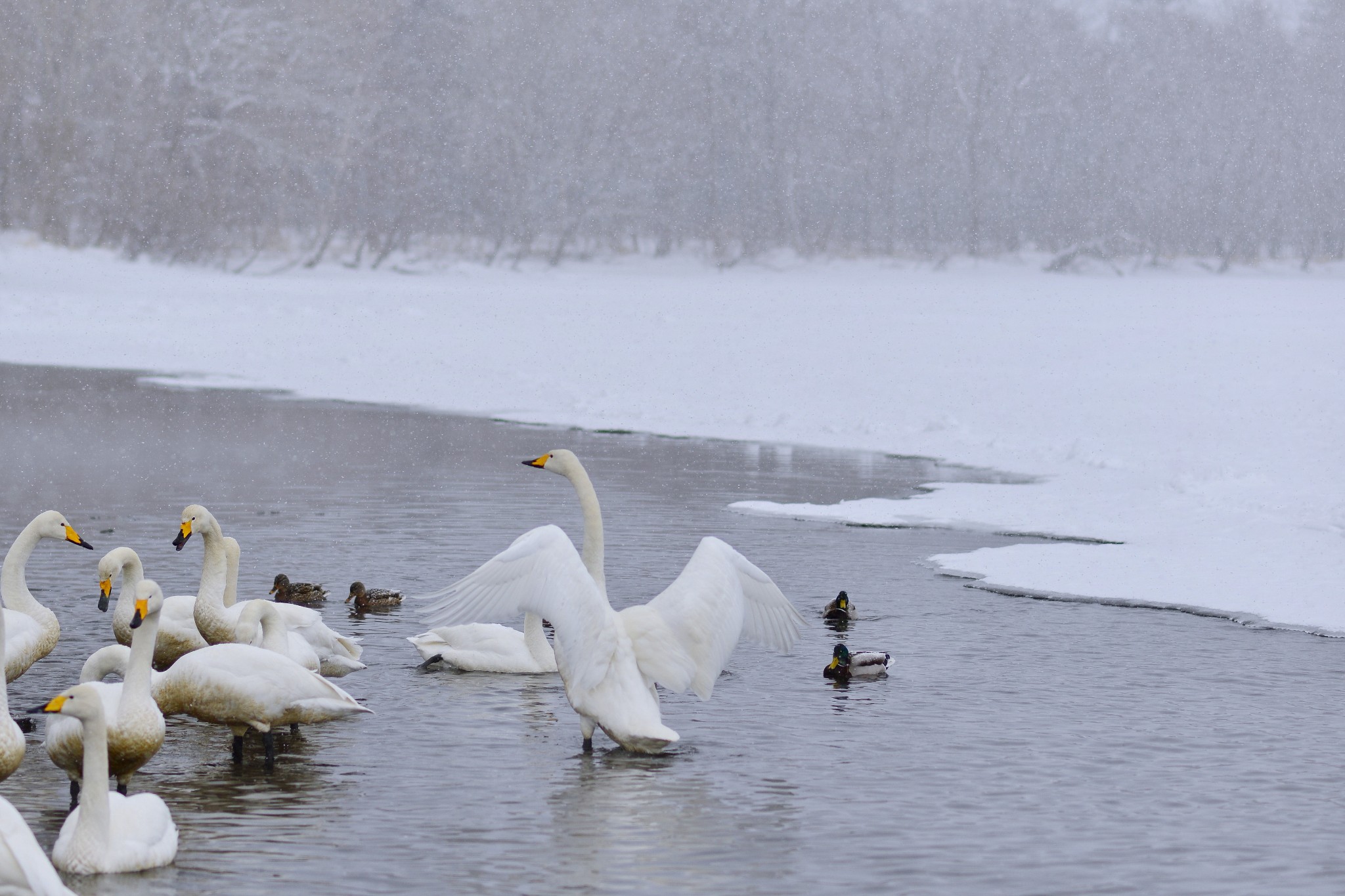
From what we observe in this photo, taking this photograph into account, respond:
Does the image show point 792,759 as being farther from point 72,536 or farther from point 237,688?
point 72,536

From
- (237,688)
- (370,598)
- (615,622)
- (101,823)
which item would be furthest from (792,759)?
(370,598)

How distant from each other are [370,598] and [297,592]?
1.58 feet

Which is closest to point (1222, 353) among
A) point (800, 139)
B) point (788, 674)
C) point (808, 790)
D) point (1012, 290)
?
point (1012, 290)

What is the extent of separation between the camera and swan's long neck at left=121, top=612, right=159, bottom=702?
7.52 m

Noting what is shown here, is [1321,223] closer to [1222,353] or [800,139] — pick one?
[800,139]

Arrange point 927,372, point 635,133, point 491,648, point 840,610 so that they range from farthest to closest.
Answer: point 635,133 < point 927,372 < point 840,610 < point 491,648

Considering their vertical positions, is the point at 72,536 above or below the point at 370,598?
above

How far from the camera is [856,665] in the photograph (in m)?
10.1

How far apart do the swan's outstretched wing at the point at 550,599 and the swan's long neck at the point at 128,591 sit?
145cm

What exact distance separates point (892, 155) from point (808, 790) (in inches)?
2987

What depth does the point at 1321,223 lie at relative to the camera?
78.1 meters

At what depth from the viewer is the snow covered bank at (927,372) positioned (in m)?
16.1

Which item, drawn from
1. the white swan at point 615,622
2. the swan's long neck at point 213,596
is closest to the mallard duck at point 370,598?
the swan's long neck at point 213,596

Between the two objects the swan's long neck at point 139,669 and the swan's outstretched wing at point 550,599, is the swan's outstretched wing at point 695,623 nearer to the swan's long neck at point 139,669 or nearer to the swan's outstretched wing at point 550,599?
the swan's outstretched wing at point 550,599
